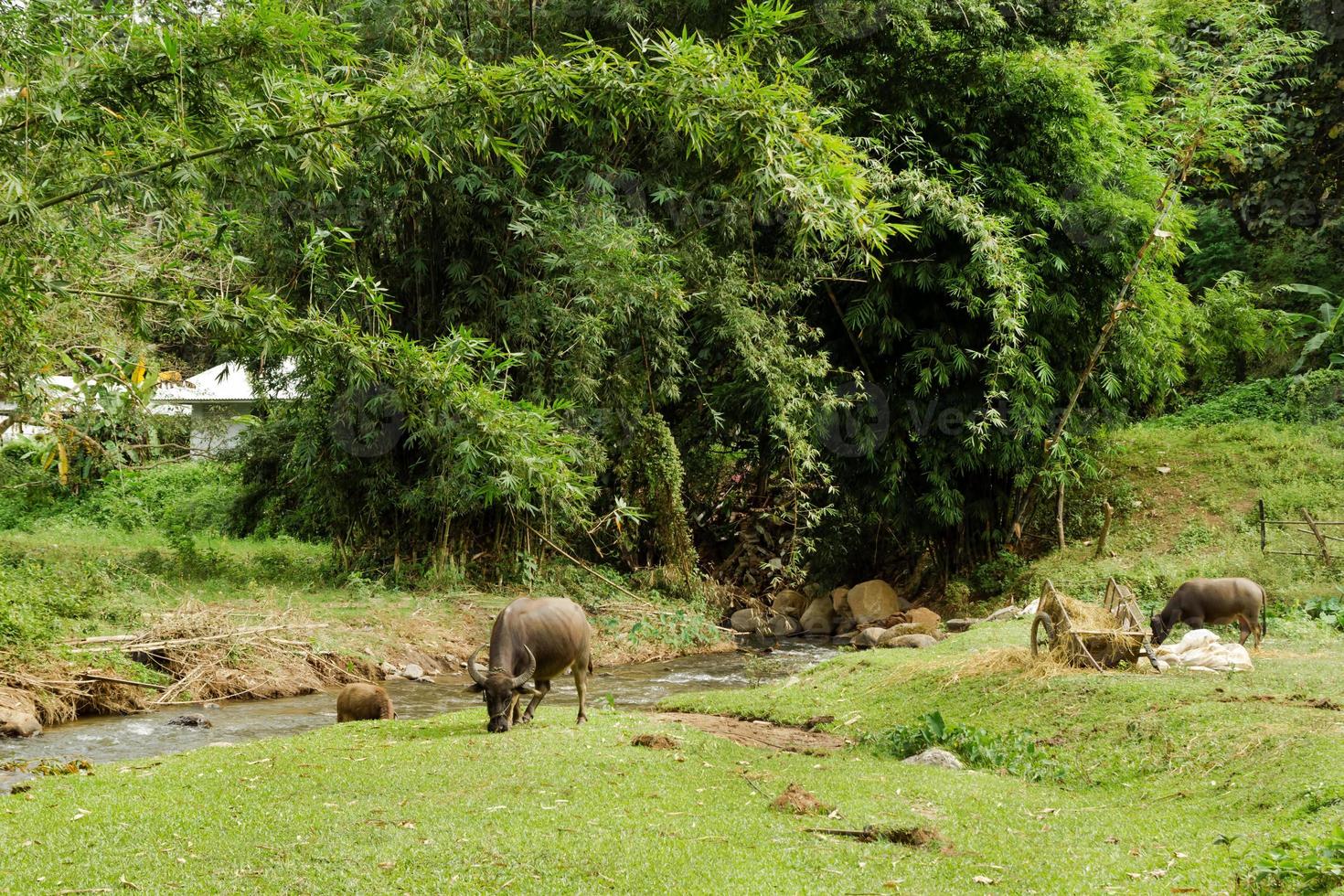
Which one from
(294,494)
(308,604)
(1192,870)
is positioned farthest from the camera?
(294,494)

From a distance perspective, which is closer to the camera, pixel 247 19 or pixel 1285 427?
A: pixel 247 19

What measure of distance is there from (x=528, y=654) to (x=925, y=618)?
9.60m

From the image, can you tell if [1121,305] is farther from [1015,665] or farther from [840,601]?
[1015,665]

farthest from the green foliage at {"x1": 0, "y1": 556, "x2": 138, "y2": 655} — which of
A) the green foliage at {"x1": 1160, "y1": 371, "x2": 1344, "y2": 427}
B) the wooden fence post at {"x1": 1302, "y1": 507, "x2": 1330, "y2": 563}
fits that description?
the green foliage at {"x1": 1160, "y1": 371, "x2": 1344, "y2": 427}

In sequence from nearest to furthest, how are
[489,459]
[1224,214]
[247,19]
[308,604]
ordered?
[247,19], [489,459], [308,604], [1224,214]

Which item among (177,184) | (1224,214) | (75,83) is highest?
(1224,214)

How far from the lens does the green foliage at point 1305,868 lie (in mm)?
4645

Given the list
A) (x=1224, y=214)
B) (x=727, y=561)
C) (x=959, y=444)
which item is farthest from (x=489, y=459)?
(x=1224, y=214)

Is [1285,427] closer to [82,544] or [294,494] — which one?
[294,494]

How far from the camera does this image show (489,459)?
6730 millimetres

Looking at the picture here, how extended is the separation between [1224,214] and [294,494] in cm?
2149

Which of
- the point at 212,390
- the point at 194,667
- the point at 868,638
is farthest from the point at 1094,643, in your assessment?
the point at 212,390

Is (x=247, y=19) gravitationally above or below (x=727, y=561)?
above

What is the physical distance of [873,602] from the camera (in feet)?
62.1
